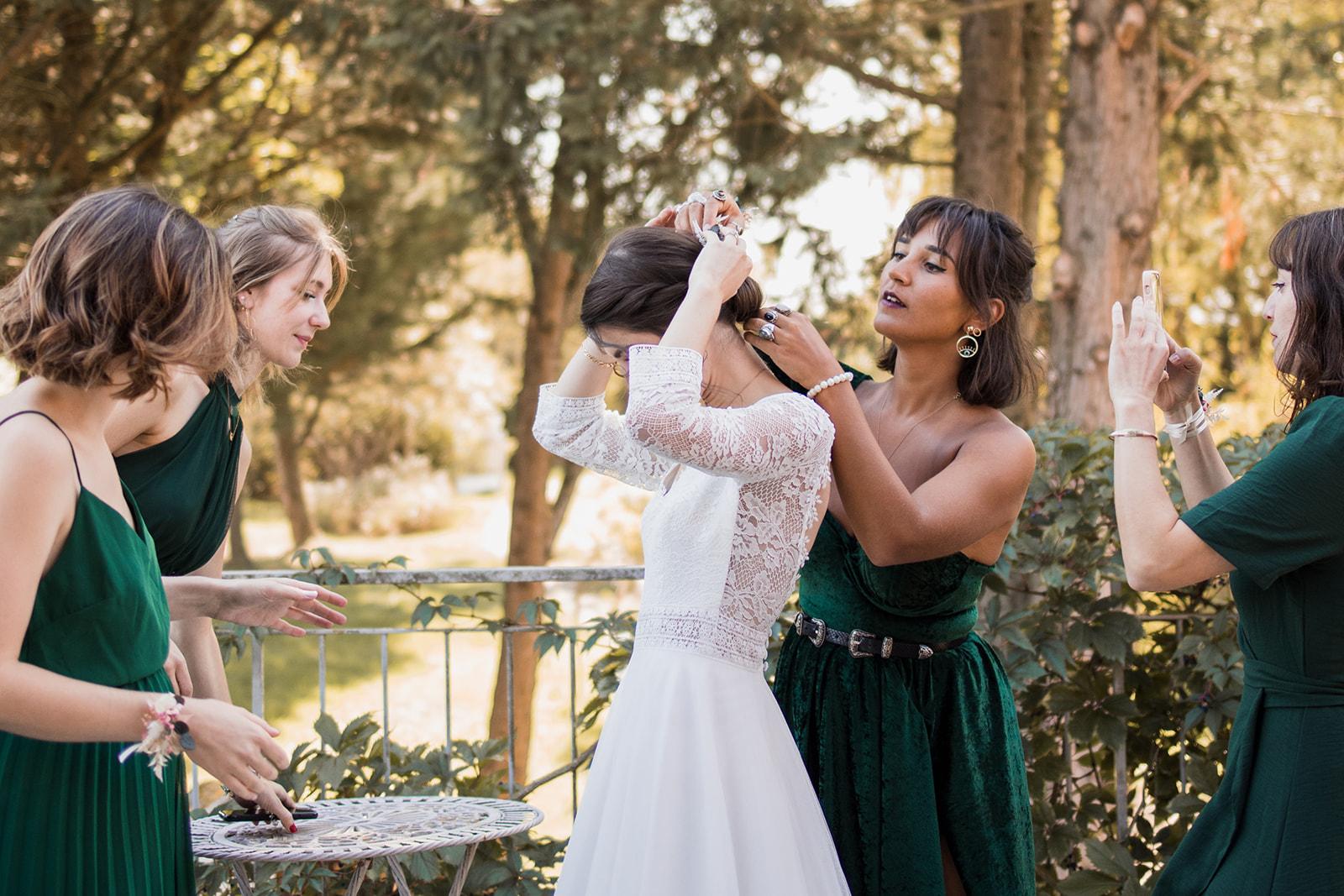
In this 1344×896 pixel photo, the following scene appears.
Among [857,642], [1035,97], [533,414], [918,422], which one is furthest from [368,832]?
[1035,97]

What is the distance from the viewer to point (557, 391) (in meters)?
2.45

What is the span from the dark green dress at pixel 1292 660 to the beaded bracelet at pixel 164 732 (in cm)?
144

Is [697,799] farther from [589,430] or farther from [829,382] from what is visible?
[589,430]

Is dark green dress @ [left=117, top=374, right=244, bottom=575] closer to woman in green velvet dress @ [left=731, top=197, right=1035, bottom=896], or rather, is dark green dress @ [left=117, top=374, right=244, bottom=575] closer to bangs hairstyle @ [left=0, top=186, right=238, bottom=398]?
bangs hairstyle @ [left=0, top=186, right=238, bottom=398]

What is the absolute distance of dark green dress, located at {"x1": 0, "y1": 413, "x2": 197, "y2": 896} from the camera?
159 cm

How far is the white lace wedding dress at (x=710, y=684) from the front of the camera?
73.6 inches

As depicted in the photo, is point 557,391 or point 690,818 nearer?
point 690,818

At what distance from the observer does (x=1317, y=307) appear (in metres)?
1.88

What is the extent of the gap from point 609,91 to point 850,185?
5.52ft

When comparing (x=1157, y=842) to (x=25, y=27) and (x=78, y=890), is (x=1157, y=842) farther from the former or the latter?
(x=25, y=27)

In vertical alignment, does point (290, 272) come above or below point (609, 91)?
below

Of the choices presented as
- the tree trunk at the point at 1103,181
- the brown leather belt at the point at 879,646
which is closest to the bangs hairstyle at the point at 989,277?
the brown leather belt at the point at 879,646

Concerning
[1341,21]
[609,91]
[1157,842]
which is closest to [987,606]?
[1157,842]

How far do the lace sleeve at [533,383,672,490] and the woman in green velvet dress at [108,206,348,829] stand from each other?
0.47 meters
